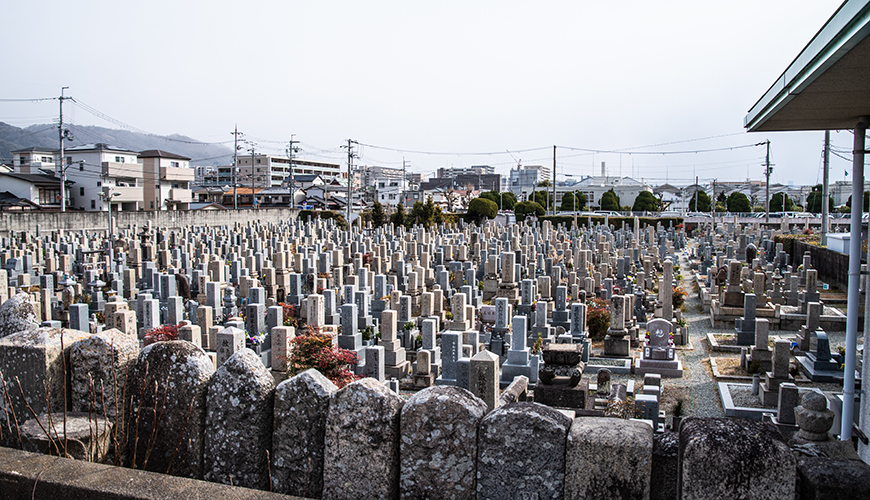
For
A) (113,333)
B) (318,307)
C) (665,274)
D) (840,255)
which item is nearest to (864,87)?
(113,333)

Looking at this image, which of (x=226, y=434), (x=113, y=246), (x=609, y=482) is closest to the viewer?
(x=609, y=482)

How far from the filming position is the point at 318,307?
39.9 ft

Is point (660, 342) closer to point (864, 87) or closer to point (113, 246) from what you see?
point (864, 87)

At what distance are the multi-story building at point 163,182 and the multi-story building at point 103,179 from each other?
1.97ft

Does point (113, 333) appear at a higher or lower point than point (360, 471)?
higher

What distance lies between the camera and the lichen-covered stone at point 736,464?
2.00 metres

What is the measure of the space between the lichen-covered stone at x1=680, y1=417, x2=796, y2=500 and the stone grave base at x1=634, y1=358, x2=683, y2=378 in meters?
9.18

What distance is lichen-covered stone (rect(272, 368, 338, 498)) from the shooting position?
2.55 m

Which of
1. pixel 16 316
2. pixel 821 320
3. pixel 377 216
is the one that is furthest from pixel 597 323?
pixel 377 216

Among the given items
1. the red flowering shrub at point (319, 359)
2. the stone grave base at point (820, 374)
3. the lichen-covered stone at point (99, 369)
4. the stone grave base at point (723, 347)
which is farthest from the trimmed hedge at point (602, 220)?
the lichen-covered stone at point (99, 369)

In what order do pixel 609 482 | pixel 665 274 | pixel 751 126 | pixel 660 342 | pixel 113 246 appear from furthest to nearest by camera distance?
1. pixel 113 246
2. pixel 665 274
3. pixel 660 342
4. pixel 751 126
5. pixel 609 482

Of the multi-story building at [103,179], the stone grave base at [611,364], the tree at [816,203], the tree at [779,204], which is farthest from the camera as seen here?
the tree at [779,204]

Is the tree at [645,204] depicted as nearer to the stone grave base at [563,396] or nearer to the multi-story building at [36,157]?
the multi-story building at [36,157]

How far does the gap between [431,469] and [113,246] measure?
26.2 metres
